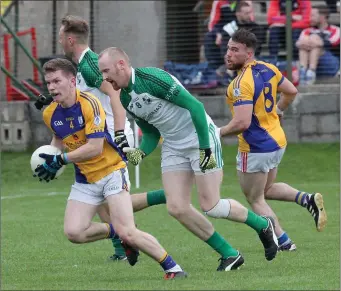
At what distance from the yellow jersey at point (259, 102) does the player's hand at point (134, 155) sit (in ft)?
5.11

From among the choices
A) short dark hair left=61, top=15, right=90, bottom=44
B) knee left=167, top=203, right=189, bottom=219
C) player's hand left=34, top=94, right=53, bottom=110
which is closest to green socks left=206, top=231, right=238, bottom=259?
knee left=167, top=203, right=189, bottom=219

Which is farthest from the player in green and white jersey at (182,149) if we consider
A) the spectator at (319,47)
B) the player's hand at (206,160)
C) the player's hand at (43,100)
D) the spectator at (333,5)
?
the spectator at (333,5)

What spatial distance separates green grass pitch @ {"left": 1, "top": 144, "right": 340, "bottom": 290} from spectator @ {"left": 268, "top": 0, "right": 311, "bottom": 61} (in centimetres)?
248

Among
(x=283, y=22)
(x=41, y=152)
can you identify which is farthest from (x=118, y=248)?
(x=283, y=22)

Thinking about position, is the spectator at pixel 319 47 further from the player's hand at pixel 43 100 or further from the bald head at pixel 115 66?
the bald head at pixel 115 66

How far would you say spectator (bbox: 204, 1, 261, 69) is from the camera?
19969 millimetres

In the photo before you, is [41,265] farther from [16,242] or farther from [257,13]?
[257,13]

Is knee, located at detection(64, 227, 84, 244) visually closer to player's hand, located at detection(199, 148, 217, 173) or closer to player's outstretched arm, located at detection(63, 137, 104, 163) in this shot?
player's outstretched arm, located at detection(63, 137, 104, 163)

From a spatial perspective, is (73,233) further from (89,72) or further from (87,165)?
(89,72)

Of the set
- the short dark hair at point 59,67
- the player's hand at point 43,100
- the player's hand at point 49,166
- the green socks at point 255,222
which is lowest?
the green socks at point 255,222

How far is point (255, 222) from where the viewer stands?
9742mm

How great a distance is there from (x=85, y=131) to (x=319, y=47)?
11521mm

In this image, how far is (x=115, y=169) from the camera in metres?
9.38

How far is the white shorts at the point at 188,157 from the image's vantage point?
9453mm
